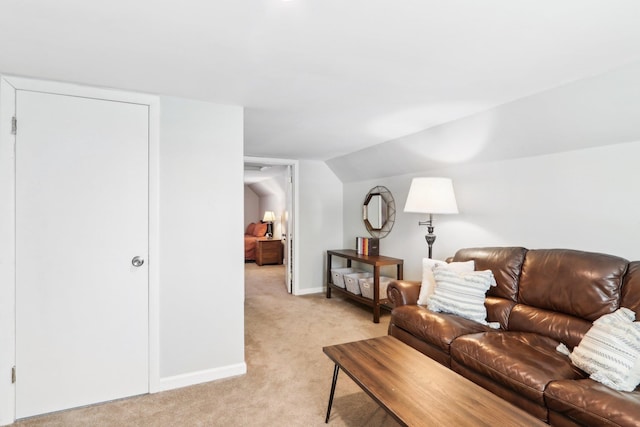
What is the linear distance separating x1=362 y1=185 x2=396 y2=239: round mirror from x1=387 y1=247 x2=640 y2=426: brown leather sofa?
1.61m

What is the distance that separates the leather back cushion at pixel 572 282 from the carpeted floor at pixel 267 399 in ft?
4.39

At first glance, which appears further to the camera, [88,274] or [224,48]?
[88,274]

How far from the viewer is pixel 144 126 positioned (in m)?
2.35

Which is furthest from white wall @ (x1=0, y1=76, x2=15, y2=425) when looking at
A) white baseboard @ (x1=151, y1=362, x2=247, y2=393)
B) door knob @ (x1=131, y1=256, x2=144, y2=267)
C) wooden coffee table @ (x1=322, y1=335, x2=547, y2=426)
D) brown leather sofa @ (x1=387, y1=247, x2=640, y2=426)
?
brown leather sofa @ (x1=387, y1=247, x2=640, y2=426)

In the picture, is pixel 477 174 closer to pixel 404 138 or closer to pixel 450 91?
pixel 404 138

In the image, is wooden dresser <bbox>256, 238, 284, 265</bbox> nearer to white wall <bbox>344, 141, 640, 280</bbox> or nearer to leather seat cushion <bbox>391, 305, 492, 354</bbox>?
white wall <bbox>344, 141, 640, 280</bbox>

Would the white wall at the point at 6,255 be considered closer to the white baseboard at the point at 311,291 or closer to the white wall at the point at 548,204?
the white baseboard at the point at 311,291

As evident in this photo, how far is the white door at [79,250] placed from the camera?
209 centimetres

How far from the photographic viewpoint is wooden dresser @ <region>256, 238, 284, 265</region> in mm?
7879

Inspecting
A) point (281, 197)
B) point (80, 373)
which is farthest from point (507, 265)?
point (281, 197)

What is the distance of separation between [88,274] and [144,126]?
1082 mm

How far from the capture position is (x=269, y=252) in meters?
7.97

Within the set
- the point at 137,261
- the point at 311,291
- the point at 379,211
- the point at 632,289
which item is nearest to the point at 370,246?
the point at 379,211

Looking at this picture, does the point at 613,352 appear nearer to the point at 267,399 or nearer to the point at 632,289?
the point at 632,289
